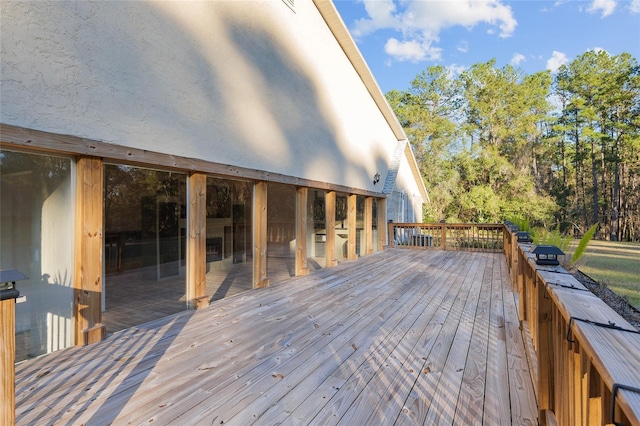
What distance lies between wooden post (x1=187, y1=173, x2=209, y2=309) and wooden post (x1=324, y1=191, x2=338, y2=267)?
3794mm

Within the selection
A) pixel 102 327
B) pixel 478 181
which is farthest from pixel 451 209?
pixel 102 327

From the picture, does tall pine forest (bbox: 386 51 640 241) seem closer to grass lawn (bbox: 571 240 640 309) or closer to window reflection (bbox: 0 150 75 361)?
grass lawn (bbox: 571 240 640 309)

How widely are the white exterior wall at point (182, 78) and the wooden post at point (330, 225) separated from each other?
54 cm

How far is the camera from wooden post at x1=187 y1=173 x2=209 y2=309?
4.14 meters

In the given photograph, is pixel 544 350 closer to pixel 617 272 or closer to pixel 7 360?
pixel 7 360

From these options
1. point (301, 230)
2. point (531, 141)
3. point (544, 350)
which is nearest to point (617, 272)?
point (301, 230)

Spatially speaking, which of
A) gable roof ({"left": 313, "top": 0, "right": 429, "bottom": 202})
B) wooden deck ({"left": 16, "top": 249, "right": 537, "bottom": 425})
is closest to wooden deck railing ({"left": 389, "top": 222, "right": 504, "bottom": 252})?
gable roof ({"left": 313, "top": 0, "right": 429, "bottom": 202})

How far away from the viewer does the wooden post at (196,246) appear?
4137 mm

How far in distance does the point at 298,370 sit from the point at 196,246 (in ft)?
7.46

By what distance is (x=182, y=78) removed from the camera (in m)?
3.90

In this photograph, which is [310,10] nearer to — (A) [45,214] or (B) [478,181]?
(A) [45,214]

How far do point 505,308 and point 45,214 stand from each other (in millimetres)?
5311

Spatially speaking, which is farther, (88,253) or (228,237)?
(228,237)

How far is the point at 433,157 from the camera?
20938 millimetres
